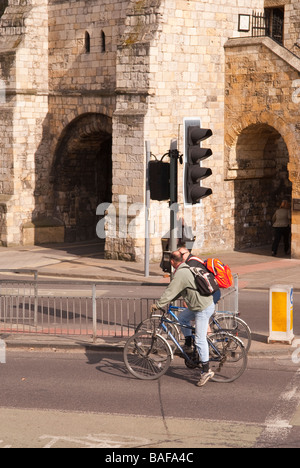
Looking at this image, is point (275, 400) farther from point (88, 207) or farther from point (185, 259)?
point (88, 207)

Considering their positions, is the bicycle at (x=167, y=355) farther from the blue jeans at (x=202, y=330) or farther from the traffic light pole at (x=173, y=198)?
the traffic light pole at (x=173, y=198)

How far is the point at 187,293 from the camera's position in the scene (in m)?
11.5

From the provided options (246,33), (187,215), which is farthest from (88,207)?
(246,33)

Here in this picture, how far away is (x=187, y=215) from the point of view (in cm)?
2348

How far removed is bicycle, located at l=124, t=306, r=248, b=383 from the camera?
37.8 ft

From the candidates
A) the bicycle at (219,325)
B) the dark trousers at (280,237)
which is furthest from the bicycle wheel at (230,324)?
the dark trousers at (280,237)

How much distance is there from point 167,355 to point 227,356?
0.77 metres

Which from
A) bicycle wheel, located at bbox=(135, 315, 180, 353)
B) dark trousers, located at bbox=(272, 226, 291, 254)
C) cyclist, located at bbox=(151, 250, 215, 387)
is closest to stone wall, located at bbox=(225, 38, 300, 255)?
dark trousers, located at bbox=(272, 226, 291, 254)

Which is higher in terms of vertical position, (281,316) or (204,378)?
(281,316)

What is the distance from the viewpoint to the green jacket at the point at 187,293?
11438 mm

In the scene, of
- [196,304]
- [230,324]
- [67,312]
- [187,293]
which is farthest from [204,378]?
[67,312]

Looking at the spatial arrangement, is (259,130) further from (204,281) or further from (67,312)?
(204,281)

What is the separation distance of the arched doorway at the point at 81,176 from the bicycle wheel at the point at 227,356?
1483 cm
